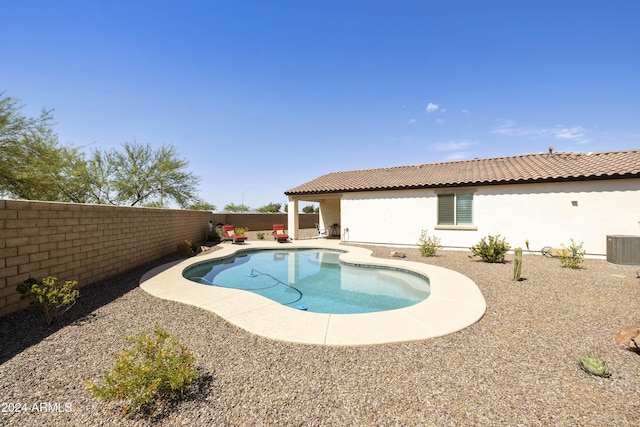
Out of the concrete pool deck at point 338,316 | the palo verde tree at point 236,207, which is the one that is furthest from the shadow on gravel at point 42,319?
the palo verde tree at point 236,207

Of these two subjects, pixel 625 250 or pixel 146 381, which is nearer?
pixel 146 381

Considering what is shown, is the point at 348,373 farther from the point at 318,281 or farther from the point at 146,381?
the point at 318,281

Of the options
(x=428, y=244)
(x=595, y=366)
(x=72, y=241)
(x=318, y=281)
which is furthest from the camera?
(x=428, y=244)

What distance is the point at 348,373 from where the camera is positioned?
324 cm

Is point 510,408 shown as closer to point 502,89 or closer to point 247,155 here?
point 502,89

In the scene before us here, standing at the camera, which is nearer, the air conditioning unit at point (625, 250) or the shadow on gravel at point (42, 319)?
the shadow on gravel at point (42, 319)

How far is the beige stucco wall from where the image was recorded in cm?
1078

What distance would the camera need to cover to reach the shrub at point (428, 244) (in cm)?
1208

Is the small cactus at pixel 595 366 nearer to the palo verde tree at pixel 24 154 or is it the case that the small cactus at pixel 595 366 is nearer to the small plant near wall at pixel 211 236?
the small plant near wall at pixel 211 236

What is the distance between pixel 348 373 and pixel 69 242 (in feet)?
24.9

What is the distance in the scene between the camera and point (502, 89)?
44.9ft

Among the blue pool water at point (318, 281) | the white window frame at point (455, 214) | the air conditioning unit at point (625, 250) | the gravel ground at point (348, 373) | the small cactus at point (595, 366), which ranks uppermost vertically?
the white window frame at point (455, 214)

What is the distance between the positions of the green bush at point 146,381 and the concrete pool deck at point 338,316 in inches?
60.7

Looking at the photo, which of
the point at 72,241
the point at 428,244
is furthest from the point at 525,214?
the point at 72,241
